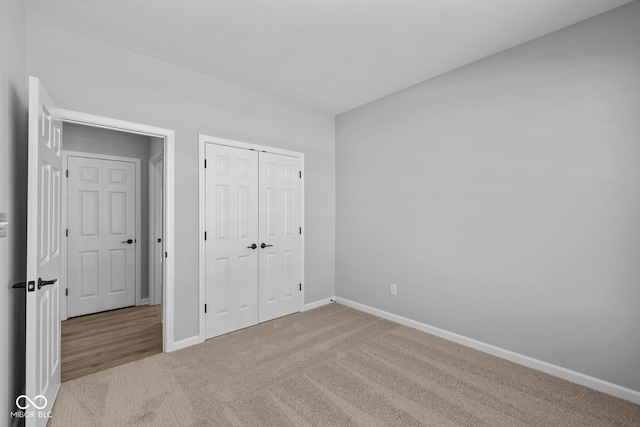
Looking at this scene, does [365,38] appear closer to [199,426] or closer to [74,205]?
[199,426]

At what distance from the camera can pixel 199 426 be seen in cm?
182

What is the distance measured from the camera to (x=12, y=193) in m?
1.76

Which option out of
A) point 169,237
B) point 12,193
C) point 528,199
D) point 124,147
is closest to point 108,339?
point 169,237

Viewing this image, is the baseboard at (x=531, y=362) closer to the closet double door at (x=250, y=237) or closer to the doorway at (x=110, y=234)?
the closet double door at (x=250, y=237)

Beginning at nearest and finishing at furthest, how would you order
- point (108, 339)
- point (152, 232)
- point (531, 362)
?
point (531, 362)
point (108, 339)
point (152, 232)

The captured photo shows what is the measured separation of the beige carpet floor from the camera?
1907 millimetres

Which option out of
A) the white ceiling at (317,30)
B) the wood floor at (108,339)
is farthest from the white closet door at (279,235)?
the wood floor at (108,339)

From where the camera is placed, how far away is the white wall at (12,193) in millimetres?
1568

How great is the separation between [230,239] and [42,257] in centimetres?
169

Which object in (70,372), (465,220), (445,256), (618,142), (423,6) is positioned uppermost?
(423,6)

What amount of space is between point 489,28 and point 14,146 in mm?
3494

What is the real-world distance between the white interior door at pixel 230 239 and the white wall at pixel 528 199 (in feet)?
5.46

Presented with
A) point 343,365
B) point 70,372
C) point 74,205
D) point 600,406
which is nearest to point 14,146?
point 70,372

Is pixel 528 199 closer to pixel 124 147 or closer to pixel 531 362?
pixel 531 362
